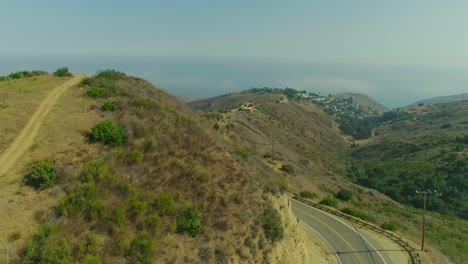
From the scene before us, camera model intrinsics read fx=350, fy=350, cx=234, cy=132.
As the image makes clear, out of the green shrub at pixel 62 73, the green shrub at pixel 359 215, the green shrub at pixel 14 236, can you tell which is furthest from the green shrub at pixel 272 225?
Result: the green shrub at pixel 62 73

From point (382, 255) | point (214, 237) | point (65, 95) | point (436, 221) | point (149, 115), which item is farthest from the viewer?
point (436, 221)

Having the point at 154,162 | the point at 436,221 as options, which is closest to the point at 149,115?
the point at 154,162

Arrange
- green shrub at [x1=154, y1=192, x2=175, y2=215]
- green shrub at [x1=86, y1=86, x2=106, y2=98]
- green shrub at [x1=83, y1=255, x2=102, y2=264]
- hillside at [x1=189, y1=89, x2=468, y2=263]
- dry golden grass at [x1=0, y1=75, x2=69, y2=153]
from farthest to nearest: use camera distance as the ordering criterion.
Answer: hillside at [x1=189, y1=89, x2=468, y2=263]
green shrub at [x1=86, y1=86, x2=106, y2=98]
dry golden grass at [x1=0, y1=75, x2=69, y2=153]
green shrub at [x1=154, y1=192, x2=175, y2=215]
green shrub at [x1=83, y1=255, x2=102, y2=264]

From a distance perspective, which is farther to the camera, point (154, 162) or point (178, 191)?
point (154, 162)

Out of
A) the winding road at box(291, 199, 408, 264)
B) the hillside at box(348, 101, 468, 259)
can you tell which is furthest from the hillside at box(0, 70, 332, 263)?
the hillside at box(348, 101, 468, 259)

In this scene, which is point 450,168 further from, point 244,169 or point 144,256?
point 144,256

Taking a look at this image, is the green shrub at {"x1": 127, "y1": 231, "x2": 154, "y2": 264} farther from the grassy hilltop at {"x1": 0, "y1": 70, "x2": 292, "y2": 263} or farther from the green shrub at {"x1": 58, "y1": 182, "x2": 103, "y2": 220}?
the green shrub at {"x1": 58, "y1": 182, "x2": 103, "y2": 220}

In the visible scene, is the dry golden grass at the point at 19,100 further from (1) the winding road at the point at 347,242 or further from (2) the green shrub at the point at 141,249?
(1) the winding road at the point at 347,242

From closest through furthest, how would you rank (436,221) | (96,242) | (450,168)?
1. (96,242)
2. (436,221)
3. (450,168)
